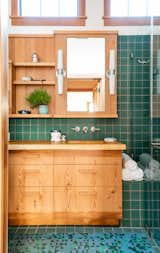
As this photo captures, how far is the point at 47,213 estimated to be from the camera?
9.12ft

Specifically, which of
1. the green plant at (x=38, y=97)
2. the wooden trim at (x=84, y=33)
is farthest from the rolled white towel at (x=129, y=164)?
the wooden trim at (x=84, y=33)

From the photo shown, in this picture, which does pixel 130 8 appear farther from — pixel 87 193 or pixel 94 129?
pixel 87 193

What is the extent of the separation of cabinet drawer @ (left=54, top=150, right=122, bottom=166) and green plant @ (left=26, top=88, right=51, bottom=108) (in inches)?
31.7

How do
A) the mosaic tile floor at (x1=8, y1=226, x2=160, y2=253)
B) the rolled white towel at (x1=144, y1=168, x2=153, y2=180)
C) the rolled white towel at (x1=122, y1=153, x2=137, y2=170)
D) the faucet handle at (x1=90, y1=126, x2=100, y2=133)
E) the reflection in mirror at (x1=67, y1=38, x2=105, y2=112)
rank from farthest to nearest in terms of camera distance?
1. the faucet handle at (x1=90, y1=126, x2=100, y2=133)
2. the reflection in mirror at (x1=67, y1=38, x2=105, y2=112)
3. the rolled white towel at (x1=122, y1=153, x2=137, y2=170)
4. the rolled white towel at (x1=144, y1=168, x2=153, y2=180)
5. the mosaic tile floor at (x1=8, y1=226, x2=160, y2=253)

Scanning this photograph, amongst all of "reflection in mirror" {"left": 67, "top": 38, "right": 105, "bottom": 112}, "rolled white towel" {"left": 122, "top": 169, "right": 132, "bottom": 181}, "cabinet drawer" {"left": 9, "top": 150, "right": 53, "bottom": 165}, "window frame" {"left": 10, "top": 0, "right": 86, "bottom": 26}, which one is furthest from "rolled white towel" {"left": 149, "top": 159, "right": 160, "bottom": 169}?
"window frame" {"left": 10, "top": 0, "right": 86, "bottom": 26}

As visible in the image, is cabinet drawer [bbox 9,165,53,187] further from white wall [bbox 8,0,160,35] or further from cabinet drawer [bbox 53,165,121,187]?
white wall [bbox 8,0,160,35]

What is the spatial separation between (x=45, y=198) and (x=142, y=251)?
43.6 inches

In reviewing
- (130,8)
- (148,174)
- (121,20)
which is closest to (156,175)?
(148,174)

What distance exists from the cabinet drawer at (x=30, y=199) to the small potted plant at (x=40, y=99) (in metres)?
1.02

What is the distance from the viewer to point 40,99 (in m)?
3.26

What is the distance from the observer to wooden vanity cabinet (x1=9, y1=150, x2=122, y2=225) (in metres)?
2.75

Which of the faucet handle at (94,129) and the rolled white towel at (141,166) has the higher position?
the faucet handle at (94,129)

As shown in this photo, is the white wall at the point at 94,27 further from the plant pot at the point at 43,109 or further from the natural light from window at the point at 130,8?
the plant pot at the point at 43,109

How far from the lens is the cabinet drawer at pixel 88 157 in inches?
109
